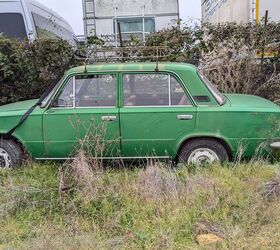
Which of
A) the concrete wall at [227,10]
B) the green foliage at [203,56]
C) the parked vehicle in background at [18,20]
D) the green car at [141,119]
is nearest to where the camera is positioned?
the green car at [141,119]

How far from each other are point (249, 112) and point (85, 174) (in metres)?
2.28

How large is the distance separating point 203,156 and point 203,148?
110 mm

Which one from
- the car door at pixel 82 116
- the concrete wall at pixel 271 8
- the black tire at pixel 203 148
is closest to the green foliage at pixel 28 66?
the car door at pixel 82 116

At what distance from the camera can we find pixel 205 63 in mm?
8359

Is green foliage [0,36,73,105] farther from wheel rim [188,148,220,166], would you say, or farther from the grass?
wheel rim [188,148,220,166]

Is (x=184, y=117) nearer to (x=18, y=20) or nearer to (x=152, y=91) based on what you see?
(x=152, y=91)

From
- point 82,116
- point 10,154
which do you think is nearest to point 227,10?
point 82,116

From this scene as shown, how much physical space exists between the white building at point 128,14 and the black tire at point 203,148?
A: 13.5 metres

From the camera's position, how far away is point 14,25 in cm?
880

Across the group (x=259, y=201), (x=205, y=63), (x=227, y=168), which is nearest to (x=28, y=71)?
(x=205, y=63)

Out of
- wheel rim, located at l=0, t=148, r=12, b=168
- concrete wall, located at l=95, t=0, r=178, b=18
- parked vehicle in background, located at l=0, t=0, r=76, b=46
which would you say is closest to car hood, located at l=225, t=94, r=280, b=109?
wheel rim, located at l=0, t=148, r=12, b=168

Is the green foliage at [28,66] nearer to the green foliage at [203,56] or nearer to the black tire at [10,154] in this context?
the green foliage at [203,56]

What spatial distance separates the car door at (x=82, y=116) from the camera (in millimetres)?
5520

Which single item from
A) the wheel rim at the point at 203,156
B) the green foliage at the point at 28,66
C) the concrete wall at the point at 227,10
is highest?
the concrete wall at the point at 227,10
